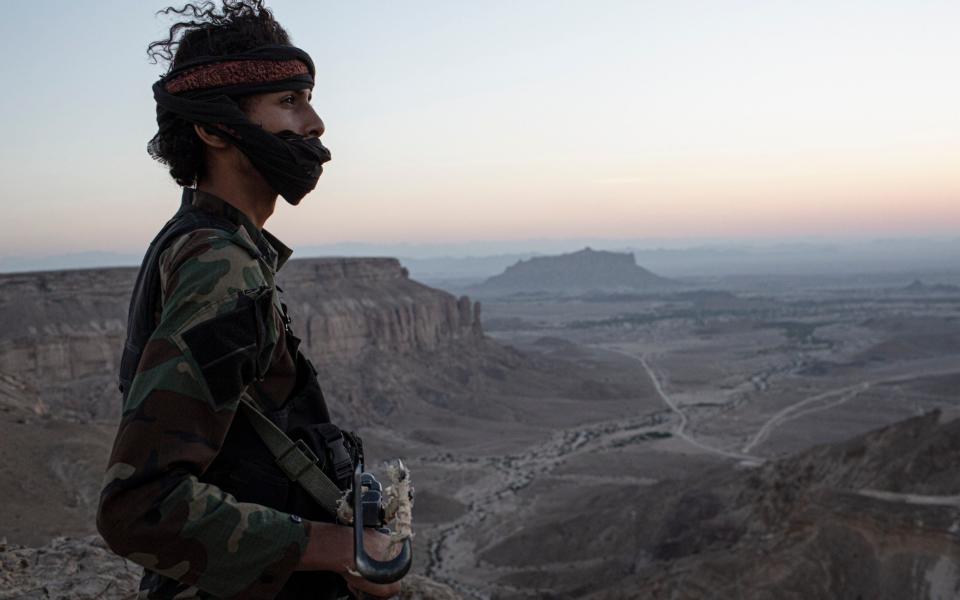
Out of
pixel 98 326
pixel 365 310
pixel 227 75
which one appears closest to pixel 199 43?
pixel 227 75

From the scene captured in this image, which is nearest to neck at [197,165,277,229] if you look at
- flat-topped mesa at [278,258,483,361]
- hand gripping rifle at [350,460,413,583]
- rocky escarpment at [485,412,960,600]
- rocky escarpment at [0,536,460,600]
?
hand gripping rifle at [350,460,413,583]

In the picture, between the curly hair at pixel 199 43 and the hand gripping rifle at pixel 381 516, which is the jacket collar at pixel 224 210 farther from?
the hand gripping rifle at pixel 381 516

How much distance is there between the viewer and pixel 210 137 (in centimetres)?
187

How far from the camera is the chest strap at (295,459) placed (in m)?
1.73

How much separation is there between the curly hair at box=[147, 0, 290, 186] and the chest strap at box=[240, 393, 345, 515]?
24.8 inches

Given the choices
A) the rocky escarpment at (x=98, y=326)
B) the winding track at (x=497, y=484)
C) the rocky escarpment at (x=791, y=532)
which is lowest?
the winding track at (x=497, y=484)

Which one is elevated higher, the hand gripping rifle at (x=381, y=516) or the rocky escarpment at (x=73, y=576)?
the hand gripping rifle at (x=381, y=516)

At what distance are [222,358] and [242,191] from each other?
564 millimetres

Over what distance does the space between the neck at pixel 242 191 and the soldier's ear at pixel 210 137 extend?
0.24ft

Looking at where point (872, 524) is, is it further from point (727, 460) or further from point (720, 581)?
point (727, 460)

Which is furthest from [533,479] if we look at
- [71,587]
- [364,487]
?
[364,487]

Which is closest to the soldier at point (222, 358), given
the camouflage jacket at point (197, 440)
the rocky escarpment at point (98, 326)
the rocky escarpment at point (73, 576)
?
the camouflage jacket at point (197, 440)

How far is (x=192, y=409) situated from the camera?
150 centimetres

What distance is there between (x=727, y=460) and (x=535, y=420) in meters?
15.6
